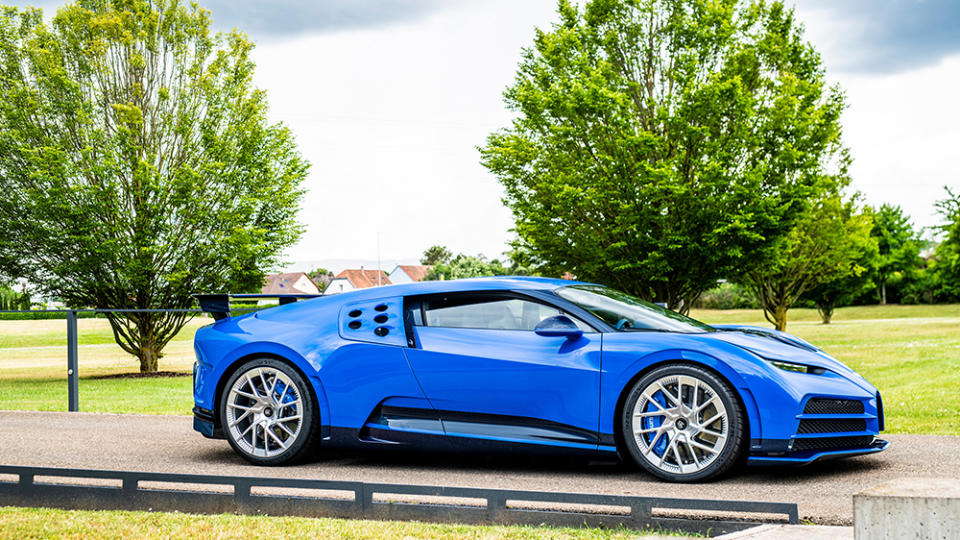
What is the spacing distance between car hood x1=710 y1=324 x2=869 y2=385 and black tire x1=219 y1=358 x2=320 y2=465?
9.66 feet

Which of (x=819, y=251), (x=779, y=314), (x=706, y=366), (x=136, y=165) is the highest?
(x=136, y=165)

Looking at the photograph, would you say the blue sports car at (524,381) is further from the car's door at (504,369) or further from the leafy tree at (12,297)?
the leafy tree at (12,297)

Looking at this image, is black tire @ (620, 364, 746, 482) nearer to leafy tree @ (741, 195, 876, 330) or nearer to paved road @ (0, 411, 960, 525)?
paved road @ (0, 411, 960, 525)

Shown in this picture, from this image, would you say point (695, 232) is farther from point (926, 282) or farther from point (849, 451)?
point (926, 282)

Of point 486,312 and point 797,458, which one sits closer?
point 797,458

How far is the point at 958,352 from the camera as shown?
24984 millimetres

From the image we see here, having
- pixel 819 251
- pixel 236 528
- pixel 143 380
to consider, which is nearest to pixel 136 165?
pixel 143 380

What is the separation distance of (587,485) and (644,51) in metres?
22.5

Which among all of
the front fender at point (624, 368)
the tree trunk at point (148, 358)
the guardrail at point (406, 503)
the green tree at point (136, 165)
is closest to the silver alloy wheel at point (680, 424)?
the front fender at point (624, 368)

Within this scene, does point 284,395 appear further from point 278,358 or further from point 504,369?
point 504,369

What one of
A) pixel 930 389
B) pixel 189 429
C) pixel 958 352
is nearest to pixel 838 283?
pixel 958 352

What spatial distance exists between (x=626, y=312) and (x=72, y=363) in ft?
25.8

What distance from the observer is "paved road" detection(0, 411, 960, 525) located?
5125 mm

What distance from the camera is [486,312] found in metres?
6.07
